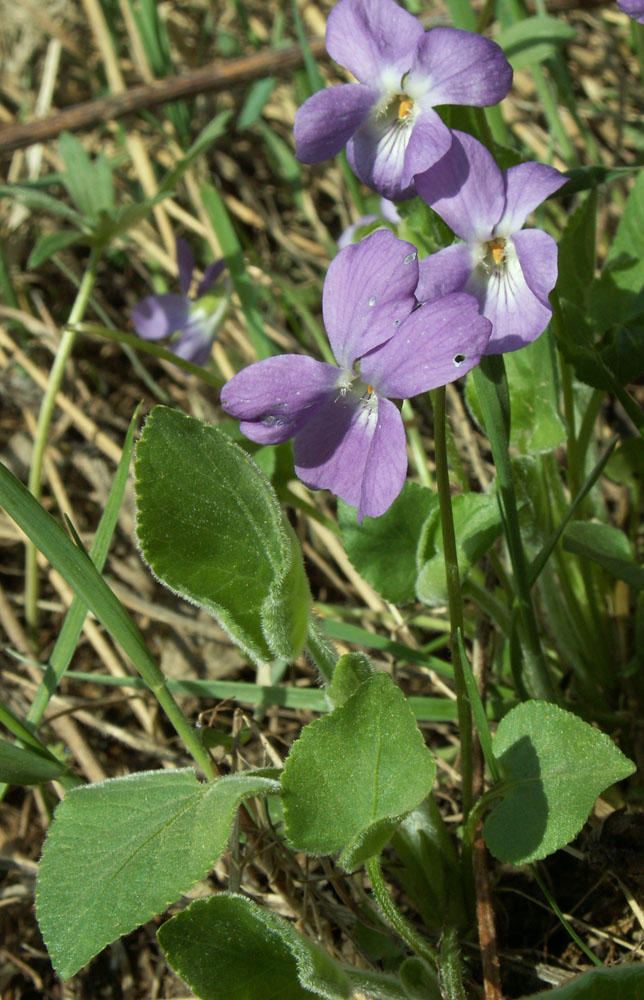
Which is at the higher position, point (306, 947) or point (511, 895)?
point (306, 947)

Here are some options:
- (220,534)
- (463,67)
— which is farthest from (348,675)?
(463,67)

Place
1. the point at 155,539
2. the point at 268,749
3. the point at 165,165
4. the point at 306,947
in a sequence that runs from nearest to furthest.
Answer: the point at 306,947, the point at 155,539, the point at 268,749, the point at 165,165

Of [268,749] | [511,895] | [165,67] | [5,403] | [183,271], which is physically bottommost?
[511,895]

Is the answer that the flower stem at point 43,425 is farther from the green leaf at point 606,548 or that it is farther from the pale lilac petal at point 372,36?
the green leaf at point 606,548

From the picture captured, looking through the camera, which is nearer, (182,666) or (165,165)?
(182,666)

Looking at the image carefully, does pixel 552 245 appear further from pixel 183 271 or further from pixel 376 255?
pixel 183 271

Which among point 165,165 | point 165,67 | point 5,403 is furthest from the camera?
point 165,165

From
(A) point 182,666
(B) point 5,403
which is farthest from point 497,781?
(B) point 5,403

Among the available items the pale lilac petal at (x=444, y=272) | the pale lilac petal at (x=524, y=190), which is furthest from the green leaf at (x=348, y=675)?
the pale lilac petal at (x=524, y=190)
